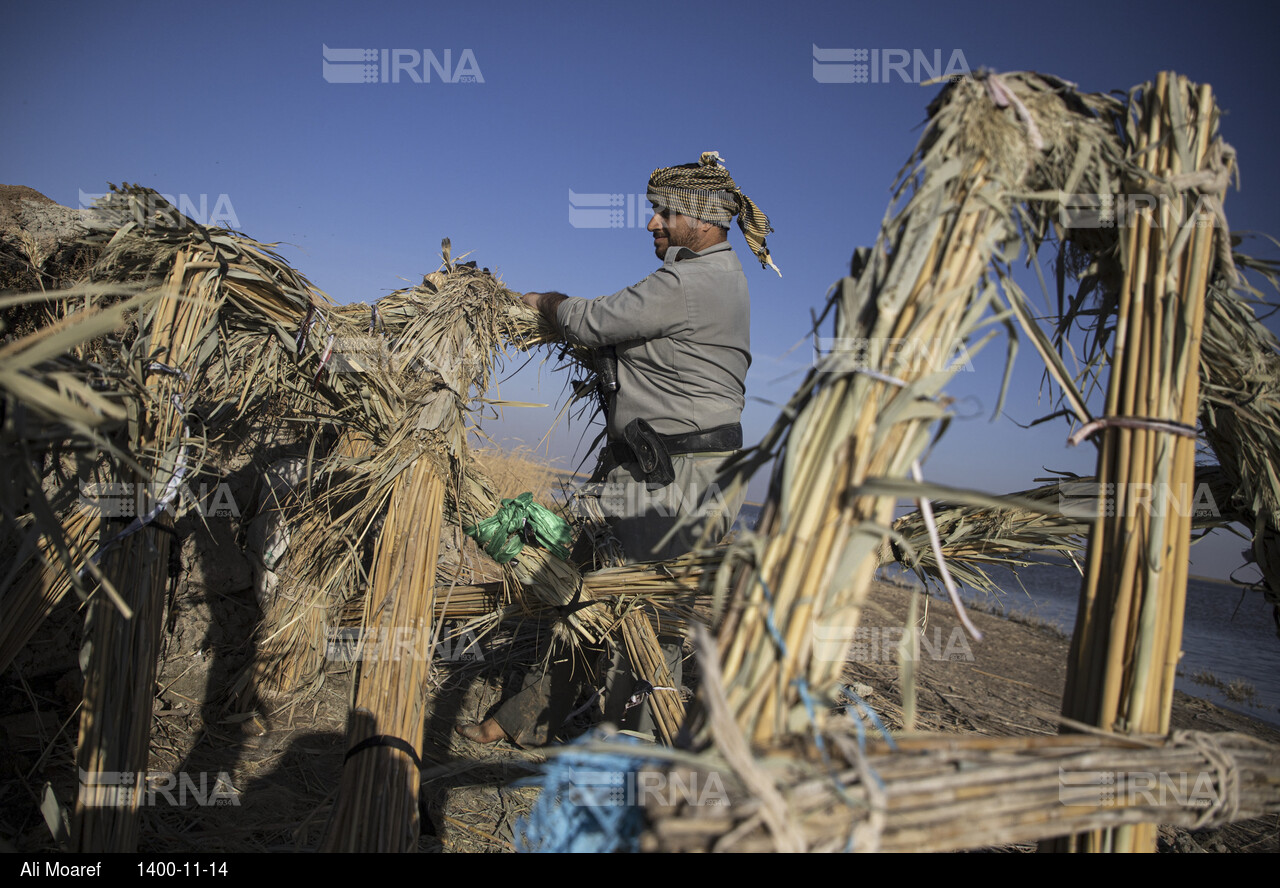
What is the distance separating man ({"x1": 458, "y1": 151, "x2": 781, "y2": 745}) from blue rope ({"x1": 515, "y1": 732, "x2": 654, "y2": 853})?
5.25 feet

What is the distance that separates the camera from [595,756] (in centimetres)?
85

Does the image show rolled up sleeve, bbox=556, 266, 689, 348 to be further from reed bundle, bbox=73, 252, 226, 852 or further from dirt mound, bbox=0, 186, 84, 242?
dirt mound, bbox=0, 186, 84, 242

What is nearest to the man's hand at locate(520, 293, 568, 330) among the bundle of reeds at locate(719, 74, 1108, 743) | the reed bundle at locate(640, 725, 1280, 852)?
the bundle of reeds at locate(719, 74, 1108, 743)

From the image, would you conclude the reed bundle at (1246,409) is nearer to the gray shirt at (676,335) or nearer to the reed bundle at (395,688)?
the gray shirt at (676,335)

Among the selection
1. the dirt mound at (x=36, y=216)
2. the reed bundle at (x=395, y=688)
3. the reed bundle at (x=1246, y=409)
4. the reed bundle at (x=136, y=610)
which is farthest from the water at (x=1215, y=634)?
the dirt mound at (x=36, y=216)

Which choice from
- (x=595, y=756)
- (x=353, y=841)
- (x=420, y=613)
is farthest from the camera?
(x=420, y=613)

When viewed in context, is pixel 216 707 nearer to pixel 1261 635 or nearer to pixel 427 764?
pixel 427 764

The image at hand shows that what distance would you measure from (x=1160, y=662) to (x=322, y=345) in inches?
88.4

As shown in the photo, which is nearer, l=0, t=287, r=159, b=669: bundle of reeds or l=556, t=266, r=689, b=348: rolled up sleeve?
l=0, t=287, r=159, b=669: bundle of reeds

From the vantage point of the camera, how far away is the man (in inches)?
105

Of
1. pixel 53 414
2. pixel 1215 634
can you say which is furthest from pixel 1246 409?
pixel 1215 634

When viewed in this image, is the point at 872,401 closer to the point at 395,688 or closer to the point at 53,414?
the point at 53,414

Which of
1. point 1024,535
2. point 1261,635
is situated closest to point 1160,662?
point 1024,535

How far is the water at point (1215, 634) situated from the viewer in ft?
16.9
